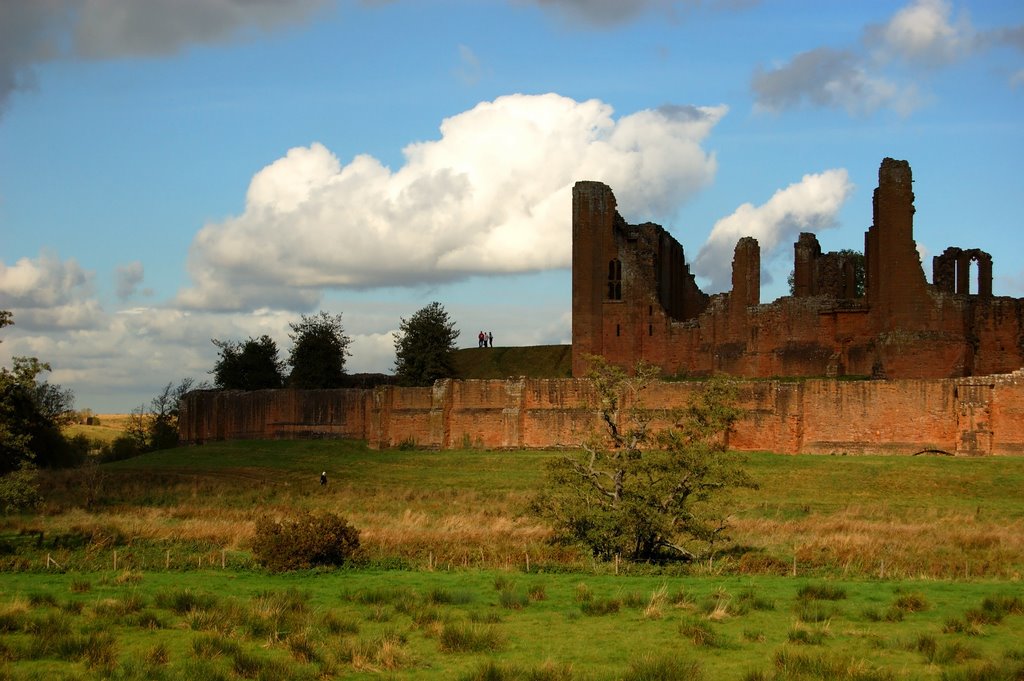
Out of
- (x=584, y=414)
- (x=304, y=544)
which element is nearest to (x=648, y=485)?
(x=304, y=544)

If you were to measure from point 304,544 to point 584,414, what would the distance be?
26.0m

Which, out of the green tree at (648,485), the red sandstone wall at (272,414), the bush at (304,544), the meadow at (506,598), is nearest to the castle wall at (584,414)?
the red sandstone wall at (272,414)

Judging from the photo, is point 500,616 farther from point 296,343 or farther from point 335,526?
point 296,343

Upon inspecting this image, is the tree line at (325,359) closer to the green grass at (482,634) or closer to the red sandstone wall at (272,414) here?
the red sandstone wall at (272,414)

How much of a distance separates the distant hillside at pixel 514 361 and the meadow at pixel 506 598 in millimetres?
29583

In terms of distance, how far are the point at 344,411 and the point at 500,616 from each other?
124 feet

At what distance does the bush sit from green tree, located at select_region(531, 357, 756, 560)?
13.2 feet

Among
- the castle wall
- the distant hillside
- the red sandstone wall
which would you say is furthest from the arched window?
the red sandstone wall

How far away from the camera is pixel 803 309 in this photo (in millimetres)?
51656

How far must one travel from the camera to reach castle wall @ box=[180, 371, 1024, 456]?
128 feet

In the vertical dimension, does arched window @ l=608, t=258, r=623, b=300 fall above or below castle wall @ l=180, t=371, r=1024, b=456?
above

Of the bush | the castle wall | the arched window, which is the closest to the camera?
the bush

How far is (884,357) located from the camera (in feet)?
155

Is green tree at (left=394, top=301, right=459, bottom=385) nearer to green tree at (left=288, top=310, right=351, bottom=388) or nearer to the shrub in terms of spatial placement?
green tree at (left=288, top=310, right=351, bottom=388)
